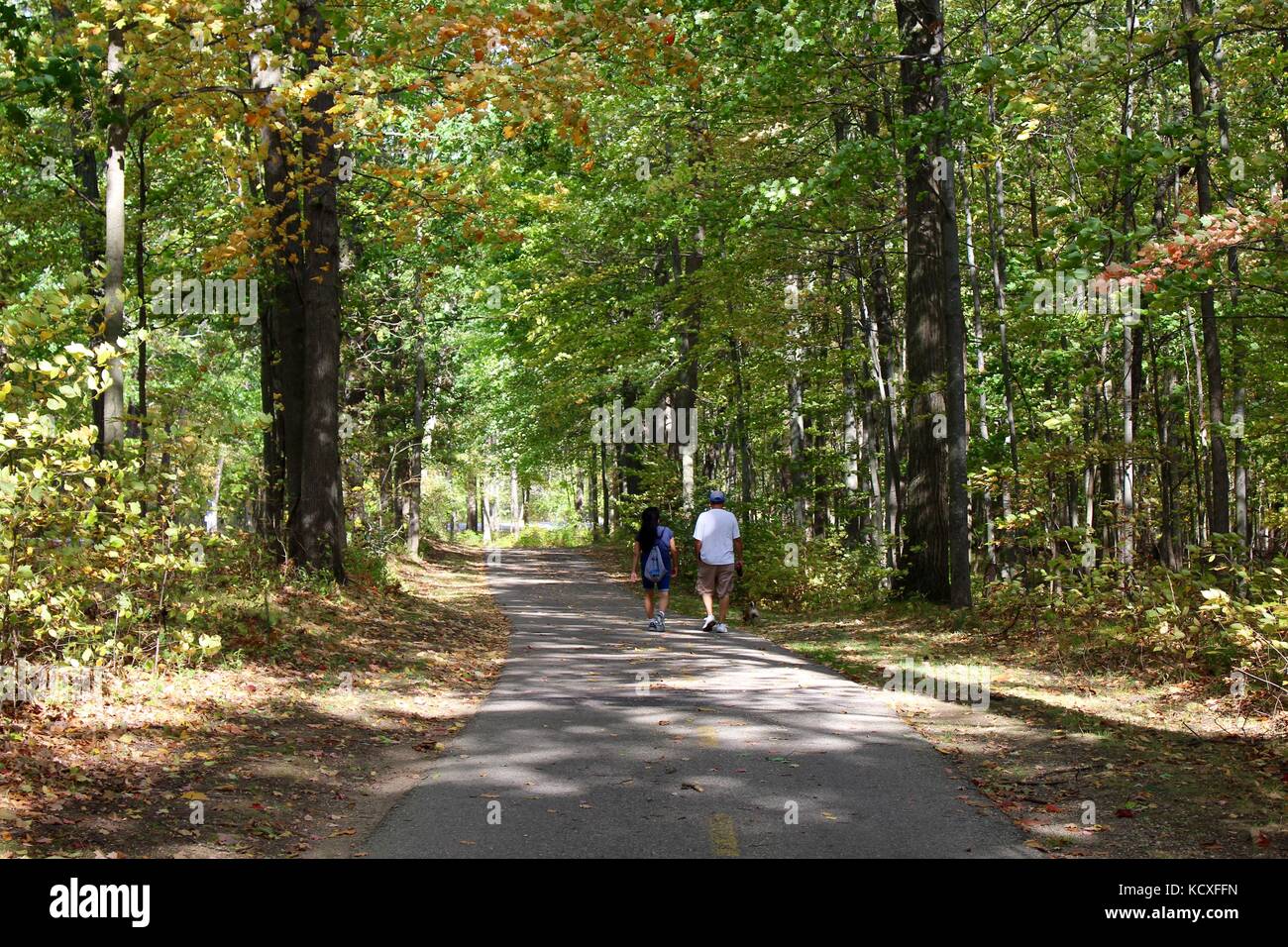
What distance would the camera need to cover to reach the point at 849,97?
18.8 m

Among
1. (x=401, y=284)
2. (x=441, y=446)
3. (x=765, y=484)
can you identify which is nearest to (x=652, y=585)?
(x=401, y=284)

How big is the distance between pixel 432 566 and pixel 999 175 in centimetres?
2076

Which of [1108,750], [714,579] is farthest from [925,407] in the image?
[1108,750]

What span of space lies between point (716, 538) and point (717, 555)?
0.26 meters

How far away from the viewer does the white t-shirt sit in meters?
17.2

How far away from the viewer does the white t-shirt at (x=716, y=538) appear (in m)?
17.2

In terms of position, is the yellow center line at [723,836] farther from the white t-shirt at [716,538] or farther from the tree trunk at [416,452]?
the tree trunk at [416,452]

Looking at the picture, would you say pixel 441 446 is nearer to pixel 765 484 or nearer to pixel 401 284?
pixel 401 284

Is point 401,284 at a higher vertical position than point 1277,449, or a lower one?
higher

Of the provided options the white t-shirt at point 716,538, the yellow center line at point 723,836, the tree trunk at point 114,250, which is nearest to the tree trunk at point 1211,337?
the white t-shirt at point 716,538

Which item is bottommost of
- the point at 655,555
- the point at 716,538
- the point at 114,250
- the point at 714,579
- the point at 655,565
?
the point at 714,579

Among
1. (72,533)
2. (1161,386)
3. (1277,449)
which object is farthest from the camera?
(1161,386)

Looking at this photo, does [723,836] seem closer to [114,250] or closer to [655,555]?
[114,250]

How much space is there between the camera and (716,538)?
17188 mm
